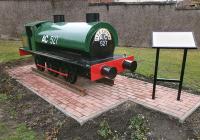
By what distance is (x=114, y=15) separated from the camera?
1515 cm

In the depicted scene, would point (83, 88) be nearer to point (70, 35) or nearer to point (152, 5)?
point (70, 35)

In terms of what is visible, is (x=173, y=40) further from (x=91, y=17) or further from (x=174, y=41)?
(x=91, y=17)

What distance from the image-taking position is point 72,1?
1603cm

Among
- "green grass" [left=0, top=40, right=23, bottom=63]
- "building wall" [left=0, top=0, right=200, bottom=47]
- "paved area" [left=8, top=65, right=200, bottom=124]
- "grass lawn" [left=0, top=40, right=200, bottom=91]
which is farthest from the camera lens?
"building wall" [left=0, top=0, right=200, bottom=47]

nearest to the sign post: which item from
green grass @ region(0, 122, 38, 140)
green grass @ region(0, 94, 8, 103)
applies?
green grass @ region(0, 122, 38, 140)

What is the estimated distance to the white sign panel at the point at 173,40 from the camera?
5.45 meters

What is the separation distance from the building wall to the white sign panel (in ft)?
26.2

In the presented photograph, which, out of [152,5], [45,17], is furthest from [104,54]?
[45,17]

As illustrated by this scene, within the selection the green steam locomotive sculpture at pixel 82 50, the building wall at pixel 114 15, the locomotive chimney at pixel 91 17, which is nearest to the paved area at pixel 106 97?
the green steam locomotive sculpture at pixel 82 50

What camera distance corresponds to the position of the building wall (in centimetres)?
1366

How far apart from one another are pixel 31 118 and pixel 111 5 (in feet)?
36.4

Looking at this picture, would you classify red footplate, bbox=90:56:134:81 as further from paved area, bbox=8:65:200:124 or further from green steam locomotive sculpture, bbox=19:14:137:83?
paved area, bbox=8:65:200:124

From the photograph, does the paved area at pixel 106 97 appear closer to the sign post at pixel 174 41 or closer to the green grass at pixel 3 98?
the green grass at pixel 3 98

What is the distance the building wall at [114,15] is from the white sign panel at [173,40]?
7.98 m
